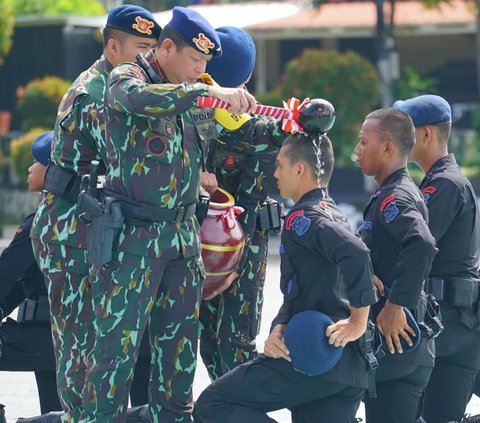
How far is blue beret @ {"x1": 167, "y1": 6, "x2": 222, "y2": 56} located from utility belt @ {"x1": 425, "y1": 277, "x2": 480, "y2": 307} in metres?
1.43

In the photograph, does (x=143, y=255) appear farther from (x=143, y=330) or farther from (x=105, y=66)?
(x=105, y=66)

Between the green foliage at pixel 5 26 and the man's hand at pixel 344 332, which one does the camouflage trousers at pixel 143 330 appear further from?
the green foliage at pixel 5 26

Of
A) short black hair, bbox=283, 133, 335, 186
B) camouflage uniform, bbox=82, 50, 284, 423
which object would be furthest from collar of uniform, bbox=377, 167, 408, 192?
camouflage uniform, bbox=82, 50, 284, 423

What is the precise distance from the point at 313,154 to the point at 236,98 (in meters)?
0.40

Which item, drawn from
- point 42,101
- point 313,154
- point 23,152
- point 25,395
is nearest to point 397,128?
point 313,154

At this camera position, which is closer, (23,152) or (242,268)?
(242,268)

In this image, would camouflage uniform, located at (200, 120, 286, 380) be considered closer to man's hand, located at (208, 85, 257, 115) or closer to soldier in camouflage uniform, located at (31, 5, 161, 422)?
soldier in camouflage uniform, located at (31, 5, 161, 422)

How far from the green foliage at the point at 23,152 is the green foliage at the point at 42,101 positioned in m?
0.65

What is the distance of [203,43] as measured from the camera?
535 cm

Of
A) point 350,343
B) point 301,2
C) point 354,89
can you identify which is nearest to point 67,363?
point 350,343

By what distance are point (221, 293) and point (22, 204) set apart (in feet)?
49.5

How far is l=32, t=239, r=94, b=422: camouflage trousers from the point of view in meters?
5.77

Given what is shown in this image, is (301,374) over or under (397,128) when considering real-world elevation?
under

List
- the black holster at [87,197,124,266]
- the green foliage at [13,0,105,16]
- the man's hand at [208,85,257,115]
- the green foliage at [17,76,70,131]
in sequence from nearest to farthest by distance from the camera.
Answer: the man's hand at [208,85,257,115]
the black holster at [87,197,124,266]
the green foliage at [17,76,70,131]
the green foliage at [13,0,105,16]
